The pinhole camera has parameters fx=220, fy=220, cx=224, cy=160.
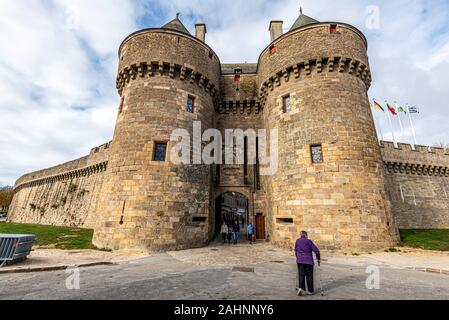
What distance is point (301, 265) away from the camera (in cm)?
503

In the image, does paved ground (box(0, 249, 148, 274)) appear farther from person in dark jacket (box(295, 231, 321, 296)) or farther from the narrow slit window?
person in dark jacket (box(295, 231, 321, 296))

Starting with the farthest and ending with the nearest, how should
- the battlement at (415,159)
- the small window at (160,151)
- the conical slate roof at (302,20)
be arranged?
the battlement at (415,159), the conical slate roof at (302,20), the small window at (160,151)

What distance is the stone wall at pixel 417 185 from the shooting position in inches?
789

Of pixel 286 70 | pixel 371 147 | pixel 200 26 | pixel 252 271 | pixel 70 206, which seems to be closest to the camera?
pixel 252 271

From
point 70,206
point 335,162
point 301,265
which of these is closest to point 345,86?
point 335,162

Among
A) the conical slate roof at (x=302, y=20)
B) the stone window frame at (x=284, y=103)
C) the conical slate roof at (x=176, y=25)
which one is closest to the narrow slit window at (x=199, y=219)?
the stone window frame at (x=284, y=103)

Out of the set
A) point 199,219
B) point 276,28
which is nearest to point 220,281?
point 199,219

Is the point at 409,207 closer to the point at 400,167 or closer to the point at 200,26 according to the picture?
the point at 400,167

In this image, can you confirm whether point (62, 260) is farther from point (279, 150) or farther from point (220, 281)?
point (279, 150)

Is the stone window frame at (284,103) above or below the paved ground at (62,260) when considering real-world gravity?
above

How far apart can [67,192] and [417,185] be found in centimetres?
3738

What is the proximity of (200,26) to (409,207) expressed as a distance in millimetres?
24278

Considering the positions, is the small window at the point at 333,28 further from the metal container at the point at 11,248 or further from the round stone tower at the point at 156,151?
the metal container at the point at 11,248

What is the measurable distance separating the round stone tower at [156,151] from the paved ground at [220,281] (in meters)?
2.65
